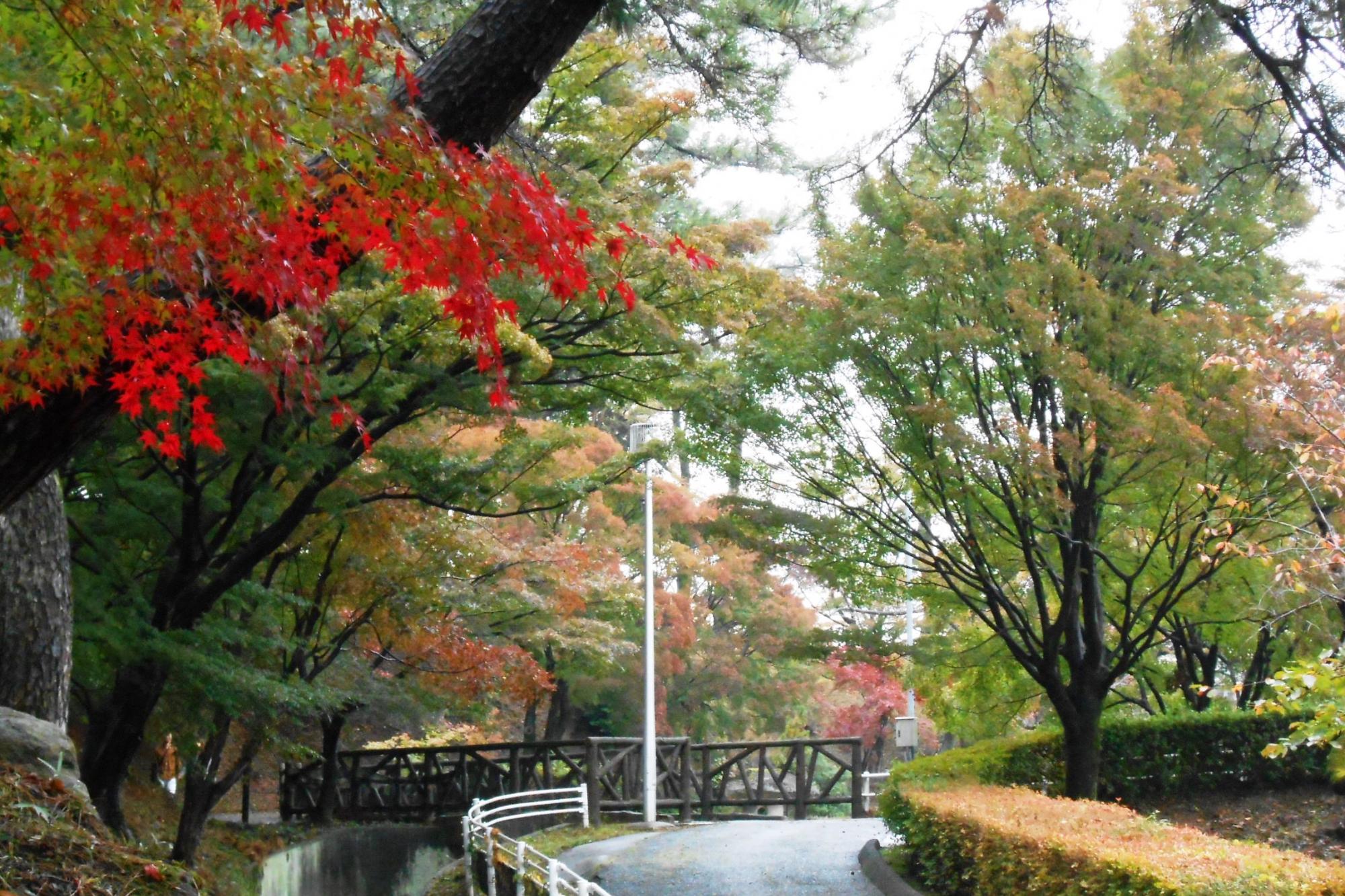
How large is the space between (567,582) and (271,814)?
36.6ft

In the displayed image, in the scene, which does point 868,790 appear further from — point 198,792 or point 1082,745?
point 198,792

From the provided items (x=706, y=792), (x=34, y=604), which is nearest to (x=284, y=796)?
(x=706, y=792)

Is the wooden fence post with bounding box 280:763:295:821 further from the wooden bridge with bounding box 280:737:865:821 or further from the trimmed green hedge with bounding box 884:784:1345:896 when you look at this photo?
the trimmed green hedge with bounding box 884:784:1345:896

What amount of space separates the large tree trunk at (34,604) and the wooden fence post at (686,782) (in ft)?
41.4

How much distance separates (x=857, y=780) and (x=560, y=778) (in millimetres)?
4673

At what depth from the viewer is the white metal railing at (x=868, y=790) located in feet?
65.3

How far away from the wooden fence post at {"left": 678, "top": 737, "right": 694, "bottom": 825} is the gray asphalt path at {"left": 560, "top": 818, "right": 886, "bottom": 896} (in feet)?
9.17

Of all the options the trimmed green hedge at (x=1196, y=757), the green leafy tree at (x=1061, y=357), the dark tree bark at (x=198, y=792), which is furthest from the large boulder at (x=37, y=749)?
the trimmed green hedge at (x=1196, y=757)

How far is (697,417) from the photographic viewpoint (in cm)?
1334

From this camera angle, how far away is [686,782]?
744 inches

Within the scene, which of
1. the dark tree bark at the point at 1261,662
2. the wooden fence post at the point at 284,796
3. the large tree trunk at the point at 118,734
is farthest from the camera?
the wooden fence post at the point at 284,796

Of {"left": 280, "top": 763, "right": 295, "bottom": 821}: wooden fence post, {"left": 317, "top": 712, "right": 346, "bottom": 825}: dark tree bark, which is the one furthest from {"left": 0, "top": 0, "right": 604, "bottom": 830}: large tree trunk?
{"left": 280, "top": 763, "right": 295, "bottom": 821}: wooden fence post

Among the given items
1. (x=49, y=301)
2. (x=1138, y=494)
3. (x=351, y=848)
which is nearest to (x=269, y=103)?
(x=49, y=301)

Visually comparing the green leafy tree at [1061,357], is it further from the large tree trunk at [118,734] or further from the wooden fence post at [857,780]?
the large tree trunk at [118,734]
